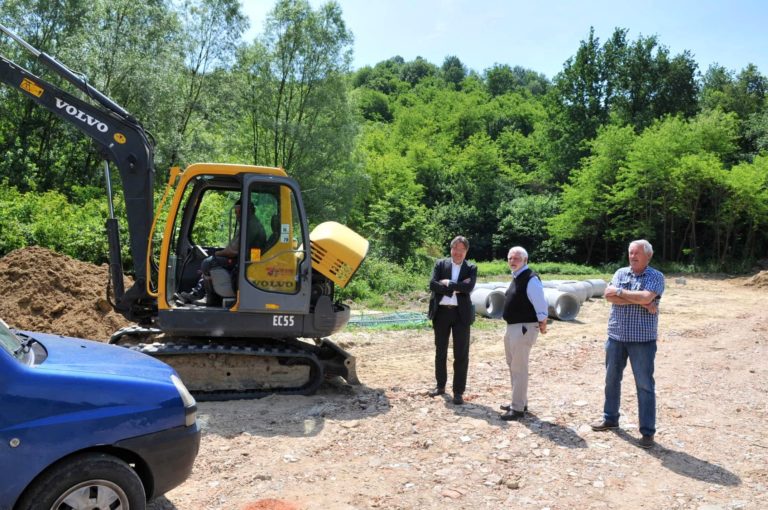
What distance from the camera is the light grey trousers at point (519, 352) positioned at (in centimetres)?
643

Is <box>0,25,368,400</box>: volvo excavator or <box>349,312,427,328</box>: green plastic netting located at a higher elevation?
<box>0,25,368,400</box>: volvo excavator

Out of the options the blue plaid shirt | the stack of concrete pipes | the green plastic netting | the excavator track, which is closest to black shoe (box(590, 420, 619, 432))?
the blue plaid shirt

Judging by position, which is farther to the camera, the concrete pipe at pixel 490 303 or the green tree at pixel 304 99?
the green tree at pixel 304 99

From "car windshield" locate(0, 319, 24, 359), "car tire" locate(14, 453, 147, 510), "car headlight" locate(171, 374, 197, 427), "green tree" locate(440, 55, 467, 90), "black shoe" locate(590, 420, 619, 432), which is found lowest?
"black shoe" locate(590, 420, 619, 432)

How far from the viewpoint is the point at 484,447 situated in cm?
586

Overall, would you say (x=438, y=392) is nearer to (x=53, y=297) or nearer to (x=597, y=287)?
(x=53, y=297)

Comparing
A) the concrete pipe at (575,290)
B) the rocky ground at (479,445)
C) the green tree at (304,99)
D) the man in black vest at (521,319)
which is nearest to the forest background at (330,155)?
the green tree at (304,99)

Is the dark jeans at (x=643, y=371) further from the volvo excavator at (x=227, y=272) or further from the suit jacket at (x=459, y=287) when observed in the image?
the volvo excavator at (x=227, y=272)

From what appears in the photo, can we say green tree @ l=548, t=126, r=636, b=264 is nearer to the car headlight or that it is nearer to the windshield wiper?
the car headlight

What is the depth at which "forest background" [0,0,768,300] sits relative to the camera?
911 inches

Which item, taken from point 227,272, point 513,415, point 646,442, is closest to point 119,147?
point 227,272

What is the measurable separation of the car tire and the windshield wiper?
0.66 m

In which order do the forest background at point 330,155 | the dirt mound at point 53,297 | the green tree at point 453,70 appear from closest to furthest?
the dirt mound at point 53,297 → the forest background at point 330,155 → the green tree at point 453,70

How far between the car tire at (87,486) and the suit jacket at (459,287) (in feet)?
13.7
